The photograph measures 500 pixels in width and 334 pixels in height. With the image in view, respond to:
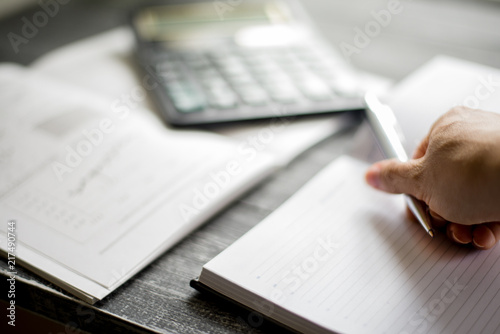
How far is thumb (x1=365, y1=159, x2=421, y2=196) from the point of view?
1.24 feet

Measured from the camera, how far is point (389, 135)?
1.42ft

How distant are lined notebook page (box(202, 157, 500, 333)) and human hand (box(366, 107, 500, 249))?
17mm

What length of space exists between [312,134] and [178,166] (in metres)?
0.15

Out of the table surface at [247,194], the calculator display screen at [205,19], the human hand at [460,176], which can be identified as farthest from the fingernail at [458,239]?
the calculator display screen at [205,19]

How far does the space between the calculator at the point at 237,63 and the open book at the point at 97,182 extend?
0.05 metres

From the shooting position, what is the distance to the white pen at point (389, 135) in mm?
375

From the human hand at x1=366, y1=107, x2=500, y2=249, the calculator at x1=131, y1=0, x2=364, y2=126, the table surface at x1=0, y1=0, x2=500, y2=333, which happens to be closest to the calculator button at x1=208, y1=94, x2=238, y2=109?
the calculator at x1=131, y1=0, x2=364, y2=126

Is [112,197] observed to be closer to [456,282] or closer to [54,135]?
[54,135]

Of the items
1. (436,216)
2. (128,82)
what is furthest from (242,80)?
(436,216)

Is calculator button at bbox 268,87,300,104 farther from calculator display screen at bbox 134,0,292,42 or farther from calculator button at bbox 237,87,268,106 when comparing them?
calculator display screen at bbox 134,0,292,42

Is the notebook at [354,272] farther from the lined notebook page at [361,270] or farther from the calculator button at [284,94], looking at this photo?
the calculator button at [284,94]

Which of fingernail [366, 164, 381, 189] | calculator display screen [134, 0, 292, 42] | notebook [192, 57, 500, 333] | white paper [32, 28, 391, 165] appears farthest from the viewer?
calculator display screen [134, 0, 292, 42]

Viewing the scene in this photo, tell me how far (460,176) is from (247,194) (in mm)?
191

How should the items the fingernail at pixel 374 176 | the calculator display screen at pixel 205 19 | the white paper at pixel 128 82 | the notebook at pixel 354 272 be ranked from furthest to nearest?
the calculator display screen at pixel 205 19 → the white paper at pixel 128 82 → the fingernail at pixel 374 176 → the notebook at pixel 354 272
